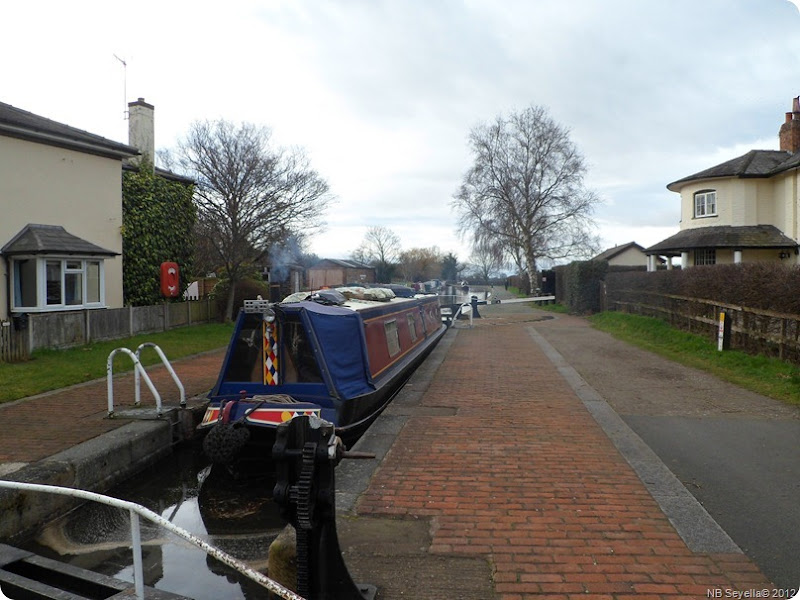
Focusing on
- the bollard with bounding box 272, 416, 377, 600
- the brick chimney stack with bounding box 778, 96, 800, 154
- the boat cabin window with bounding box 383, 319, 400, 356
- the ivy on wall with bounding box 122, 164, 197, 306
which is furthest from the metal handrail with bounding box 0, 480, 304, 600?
the brick chimney stack with bounding box 778, 96, 800, 154

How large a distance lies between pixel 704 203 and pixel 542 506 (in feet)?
83.8

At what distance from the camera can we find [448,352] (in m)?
14.4

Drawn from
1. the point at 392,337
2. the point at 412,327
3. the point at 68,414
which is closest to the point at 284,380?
the point at 68,414

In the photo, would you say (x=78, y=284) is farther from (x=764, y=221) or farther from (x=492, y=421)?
(x=764, y=221)

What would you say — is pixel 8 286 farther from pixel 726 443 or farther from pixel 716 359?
pixel 716 359

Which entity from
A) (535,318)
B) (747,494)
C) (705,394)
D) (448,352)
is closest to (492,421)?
(747,494)

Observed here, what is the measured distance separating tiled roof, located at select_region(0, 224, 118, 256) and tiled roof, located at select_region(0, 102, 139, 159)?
2111 millimetres

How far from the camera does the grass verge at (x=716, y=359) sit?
30.0 feet

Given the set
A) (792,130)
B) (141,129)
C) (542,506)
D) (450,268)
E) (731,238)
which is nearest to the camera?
(542,506)

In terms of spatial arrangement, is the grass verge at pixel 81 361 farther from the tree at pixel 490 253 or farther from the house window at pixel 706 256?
the tree at pixel 490 253

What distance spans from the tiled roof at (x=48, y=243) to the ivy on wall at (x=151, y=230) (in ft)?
7.94

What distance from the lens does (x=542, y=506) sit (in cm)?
454

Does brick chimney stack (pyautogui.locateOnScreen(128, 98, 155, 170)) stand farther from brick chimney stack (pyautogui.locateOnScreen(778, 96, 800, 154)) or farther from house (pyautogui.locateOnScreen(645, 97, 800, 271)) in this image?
brick chimney stack (pyautogui.locateOnScreen(778, 96, 800, 154))

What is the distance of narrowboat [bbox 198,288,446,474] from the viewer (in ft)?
20.9
